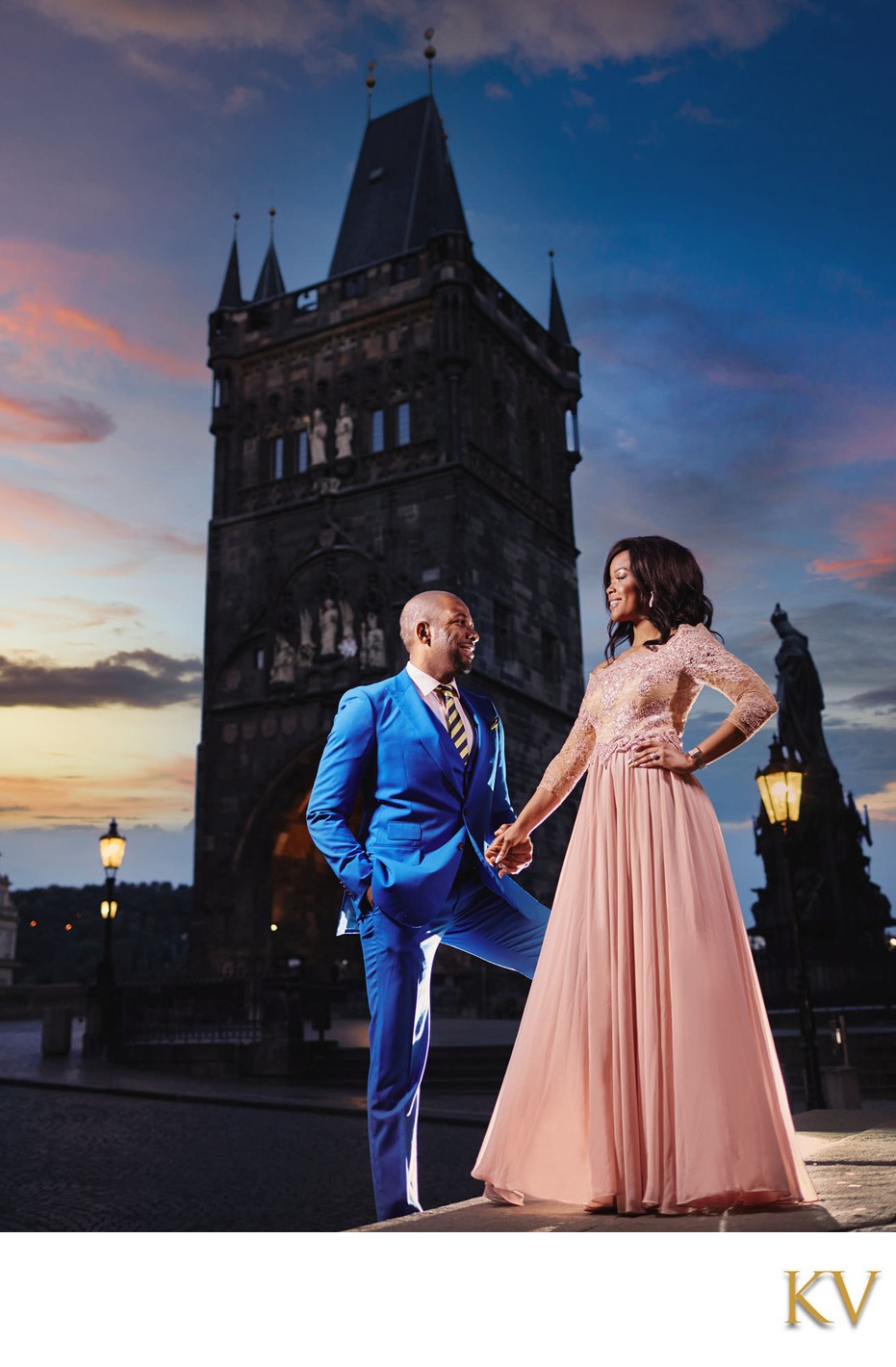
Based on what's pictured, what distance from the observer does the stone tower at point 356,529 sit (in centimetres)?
2584

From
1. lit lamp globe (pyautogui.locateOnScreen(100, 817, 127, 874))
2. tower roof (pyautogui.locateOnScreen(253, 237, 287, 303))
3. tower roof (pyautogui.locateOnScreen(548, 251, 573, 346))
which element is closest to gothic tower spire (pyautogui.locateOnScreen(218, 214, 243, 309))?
tower roof (pyautogui.locateOnScreen(253, 237, 287, 303))

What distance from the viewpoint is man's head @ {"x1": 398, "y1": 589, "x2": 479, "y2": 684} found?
4.07 metres

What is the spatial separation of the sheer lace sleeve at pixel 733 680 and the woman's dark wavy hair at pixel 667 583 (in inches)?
4.4

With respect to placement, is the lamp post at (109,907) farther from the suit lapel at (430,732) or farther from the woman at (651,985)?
the woman at (651,985)

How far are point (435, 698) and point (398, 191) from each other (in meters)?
30.2

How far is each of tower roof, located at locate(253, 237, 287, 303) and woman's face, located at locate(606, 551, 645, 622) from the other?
32171 millimetres

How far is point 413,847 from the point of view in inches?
150

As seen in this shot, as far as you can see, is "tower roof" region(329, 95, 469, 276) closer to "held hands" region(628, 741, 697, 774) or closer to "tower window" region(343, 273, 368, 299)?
"tower window" region(343, 273, 368, 299)

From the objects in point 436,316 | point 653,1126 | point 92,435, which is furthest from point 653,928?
point 436,316

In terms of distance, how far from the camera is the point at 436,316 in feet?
88.2

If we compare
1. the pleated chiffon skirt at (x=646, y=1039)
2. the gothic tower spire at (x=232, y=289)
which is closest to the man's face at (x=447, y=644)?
the pleated chiffon skirt at (x=646, y=1039)

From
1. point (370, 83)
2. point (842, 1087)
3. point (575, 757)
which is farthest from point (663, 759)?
point (370, 83)

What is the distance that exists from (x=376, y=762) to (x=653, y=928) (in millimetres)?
1171

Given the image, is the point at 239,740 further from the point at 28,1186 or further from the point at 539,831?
the point at 28,1186
